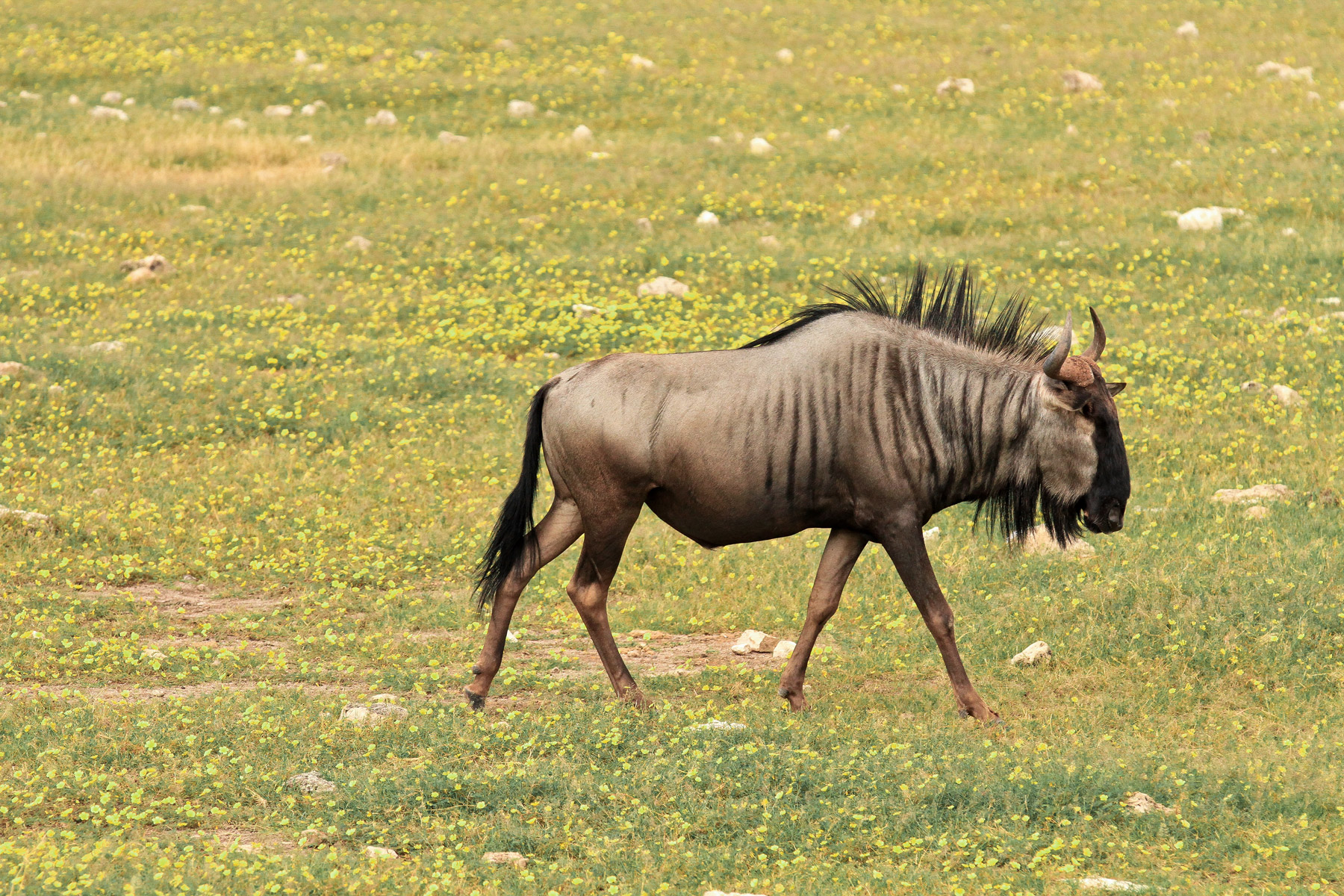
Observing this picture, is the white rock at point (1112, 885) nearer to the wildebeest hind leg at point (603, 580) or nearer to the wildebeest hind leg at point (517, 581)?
the wildebeest hind leg at point (603, 580)

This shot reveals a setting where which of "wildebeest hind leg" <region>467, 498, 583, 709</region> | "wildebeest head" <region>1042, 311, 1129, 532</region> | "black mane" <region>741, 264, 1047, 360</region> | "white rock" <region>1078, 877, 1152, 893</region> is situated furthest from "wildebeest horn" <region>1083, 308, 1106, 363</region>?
"white rock" <region>1078, 877, 1152, 893</region>

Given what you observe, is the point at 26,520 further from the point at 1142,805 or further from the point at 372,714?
the point at 1142,805

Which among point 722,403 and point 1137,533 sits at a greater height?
point 722,403

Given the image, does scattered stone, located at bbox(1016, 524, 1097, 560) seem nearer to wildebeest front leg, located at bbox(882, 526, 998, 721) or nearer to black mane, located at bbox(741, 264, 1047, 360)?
black mane, located at bbox(741, 264, 1047, 360)

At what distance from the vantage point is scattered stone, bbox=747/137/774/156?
2080 centimetres

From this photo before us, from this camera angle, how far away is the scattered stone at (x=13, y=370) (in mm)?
13727

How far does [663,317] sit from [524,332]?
1412 mm

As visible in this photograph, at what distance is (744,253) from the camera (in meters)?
17.3

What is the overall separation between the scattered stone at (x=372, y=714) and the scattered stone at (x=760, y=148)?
13936 mm

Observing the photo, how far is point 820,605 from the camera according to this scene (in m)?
8.71

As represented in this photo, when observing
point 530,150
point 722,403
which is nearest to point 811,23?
point 530,150

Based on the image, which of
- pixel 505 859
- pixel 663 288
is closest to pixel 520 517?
pixel 505 859

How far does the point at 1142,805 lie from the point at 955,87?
18.5m

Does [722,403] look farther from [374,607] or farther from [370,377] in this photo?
[370,377]
